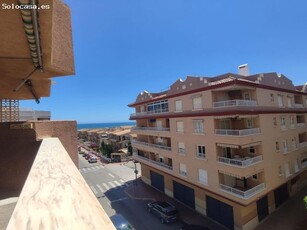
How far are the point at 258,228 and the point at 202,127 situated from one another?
981 cm

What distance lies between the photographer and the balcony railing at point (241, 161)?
53.7ft

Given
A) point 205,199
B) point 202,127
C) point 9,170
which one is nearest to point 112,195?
point 205,199

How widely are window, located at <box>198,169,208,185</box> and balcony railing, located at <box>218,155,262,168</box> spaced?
8.04ft

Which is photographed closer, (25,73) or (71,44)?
(25,73)

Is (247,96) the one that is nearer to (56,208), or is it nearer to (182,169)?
(182,169)

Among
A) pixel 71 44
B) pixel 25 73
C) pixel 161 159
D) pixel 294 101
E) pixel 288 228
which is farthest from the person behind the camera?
pixel 161 159

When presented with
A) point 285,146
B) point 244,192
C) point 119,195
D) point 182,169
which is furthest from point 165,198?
point 285,146

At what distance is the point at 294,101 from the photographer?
85.3 ft

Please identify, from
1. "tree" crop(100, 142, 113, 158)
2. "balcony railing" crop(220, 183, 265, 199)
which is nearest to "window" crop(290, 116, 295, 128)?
"balcony railing" crop(220, 183, 265, 199)

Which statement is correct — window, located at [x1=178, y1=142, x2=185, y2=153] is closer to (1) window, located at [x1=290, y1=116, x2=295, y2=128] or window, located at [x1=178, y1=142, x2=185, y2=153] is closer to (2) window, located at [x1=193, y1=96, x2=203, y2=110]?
(2) window, located at [x1=193, y1=96, x2=203, y2=110]

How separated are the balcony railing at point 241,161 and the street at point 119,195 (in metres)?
7.90

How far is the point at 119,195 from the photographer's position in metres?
29.0

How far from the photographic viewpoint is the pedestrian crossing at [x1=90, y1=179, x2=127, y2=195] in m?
31.6

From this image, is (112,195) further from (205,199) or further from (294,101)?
(294,101)
